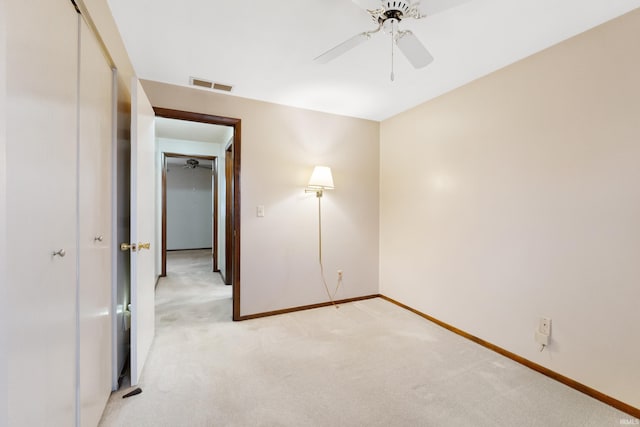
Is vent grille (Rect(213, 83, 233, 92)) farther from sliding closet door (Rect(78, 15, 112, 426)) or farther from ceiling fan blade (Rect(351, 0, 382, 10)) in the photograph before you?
ceiling fan blade (Rect(351, 0, 382, 10))

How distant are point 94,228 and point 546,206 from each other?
2.85 meters

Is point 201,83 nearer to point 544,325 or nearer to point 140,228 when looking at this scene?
point 140,228

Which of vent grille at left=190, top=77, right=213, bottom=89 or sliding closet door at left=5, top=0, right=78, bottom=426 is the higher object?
vent grille at left=190, top=77, right=213, bottom=89

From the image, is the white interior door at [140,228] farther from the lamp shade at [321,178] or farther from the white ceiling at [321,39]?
the lamp shade at [321,178]

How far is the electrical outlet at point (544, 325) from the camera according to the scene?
205 cm

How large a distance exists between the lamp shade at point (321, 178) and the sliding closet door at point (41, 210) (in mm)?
2141

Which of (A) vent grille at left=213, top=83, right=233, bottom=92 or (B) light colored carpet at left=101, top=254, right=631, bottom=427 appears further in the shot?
(A) vent grille at left=213, top=83, right=233, bottom=92

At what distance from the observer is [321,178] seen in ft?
10.3

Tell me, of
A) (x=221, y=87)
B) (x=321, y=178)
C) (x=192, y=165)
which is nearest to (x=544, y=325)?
(x=321, y=178)

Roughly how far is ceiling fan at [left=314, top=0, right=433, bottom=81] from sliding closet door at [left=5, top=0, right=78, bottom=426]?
1264 mm

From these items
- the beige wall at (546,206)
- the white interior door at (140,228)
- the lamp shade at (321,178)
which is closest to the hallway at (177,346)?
the white interior door at (140,228)

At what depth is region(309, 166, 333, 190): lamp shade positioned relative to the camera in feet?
10.3

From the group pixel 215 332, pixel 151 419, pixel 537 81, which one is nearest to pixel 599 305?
pixel 537 81

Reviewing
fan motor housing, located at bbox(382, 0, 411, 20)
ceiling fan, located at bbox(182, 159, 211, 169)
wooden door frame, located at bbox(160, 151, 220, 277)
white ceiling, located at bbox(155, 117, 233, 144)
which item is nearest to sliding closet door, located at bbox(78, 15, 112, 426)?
fan motor housing, located at bbox(382, 0, 411, 20)
